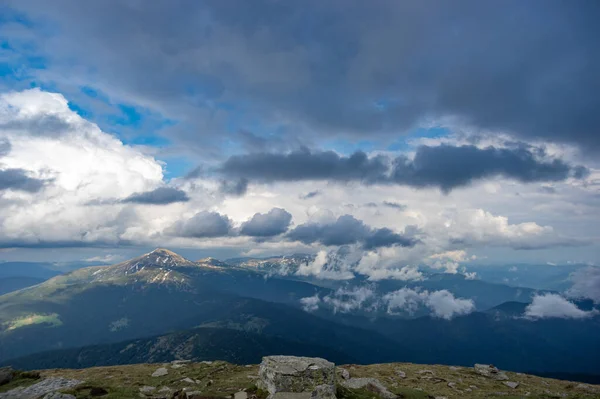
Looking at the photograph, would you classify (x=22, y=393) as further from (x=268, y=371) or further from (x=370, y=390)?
(x=370, y=390)

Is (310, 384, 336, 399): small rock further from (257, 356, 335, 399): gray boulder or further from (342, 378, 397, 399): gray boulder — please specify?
(342, 378, 397, 399): gray boulder

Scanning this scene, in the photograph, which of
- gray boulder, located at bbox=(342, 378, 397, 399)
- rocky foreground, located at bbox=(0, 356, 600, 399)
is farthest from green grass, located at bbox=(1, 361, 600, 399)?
gray boulder, located at bbox=(342, 378, 397, 399)

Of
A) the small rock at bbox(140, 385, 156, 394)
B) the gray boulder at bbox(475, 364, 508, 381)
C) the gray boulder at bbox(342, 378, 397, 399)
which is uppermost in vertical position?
the gray boulder at bbox(342, 378, 397, 399)

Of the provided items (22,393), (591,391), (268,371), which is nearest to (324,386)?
(268,371)

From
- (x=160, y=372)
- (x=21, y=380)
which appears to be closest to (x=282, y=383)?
(x=160, y=372)

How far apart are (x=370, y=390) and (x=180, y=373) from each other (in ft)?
85.3

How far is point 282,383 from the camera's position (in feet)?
85.7

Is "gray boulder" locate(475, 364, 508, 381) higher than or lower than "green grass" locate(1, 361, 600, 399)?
lower

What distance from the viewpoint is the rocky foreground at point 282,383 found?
26.7 metres

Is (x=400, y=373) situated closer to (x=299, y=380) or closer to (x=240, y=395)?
(x=299, y=380)

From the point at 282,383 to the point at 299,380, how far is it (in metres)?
1.50

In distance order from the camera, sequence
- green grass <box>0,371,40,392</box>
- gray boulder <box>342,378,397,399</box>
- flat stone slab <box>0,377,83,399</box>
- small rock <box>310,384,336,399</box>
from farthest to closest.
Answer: green grass <box>0,371,40,392</box> < gray boulder <box>342,378,397,399</box> < flat stone slab <box>0,377,83,399</box> < small rock <box>310,384,336,399</box>

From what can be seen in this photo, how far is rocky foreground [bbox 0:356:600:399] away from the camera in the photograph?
26719mm

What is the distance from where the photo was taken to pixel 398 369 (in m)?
56.4
